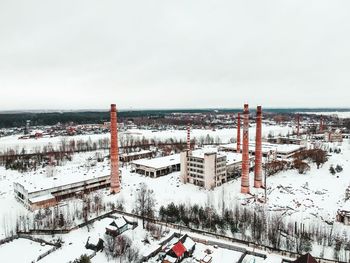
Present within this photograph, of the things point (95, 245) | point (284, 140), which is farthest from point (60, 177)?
point (284, 140)

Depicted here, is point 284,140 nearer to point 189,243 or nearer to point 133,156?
point 133,156

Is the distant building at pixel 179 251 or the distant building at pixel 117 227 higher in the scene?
the distant building at pixel 117 227

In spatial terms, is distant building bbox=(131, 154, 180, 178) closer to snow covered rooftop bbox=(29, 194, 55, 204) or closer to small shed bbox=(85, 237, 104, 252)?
snow covered rooftop bbox=(29, 194, 55, 204)

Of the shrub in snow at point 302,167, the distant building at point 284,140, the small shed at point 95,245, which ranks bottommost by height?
the small shed at point 95,245

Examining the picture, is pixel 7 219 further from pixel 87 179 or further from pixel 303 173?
pixel 303 173

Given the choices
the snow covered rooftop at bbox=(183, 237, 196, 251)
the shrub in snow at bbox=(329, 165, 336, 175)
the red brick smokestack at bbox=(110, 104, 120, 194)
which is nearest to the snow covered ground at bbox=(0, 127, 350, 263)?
the shrub in snow at bbox=(329, 165, 336, 175)

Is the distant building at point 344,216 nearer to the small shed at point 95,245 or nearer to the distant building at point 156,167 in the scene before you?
the small shed at point 95,245

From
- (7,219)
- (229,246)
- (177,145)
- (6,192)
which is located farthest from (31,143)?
(229,246)

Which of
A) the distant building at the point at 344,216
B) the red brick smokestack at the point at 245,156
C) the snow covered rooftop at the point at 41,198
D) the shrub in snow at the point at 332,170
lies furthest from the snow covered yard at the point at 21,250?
the shrub in snow at the point at 332,170
